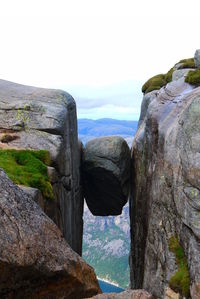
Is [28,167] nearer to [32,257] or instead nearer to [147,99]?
[32,257]

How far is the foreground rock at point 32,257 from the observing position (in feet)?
28.2

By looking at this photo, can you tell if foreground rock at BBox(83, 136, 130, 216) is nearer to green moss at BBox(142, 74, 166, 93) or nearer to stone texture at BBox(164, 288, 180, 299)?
green moss at BBox(142, 74, 166, 93)

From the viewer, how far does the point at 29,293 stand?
917cm

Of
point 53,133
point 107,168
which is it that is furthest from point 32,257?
point 107,168

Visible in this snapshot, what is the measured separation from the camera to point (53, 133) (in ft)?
84.2

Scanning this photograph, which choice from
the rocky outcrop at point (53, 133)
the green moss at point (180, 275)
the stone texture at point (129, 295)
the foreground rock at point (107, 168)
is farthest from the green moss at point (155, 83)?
the stone texture at point (129, 295)

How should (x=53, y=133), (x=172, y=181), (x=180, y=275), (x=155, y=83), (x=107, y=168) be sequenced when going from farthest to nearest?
(x=155, y=83) < (x=107, y=168) < (x=53, y=133) < (x=172, y=181) < (x=180, y=275)

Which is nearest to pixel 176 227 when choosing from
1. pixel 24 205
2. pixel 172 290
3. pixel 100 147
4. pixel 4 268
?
pixel 172 290

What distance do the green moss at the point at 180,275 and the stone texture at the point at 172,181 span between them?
30cm

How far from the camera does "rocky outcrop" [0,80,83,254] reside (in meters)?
23.6

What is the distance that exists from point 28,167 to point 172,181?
7.80 m

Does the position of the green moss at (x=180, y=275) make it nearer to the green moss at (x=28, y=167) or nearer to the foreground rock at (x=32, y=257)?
the foreground rock at (x=32, y=257)

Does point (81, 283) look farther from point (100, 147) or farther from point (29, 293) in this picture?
point (100, 147)

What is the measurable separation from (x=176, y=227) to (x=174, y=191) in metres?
1.73
